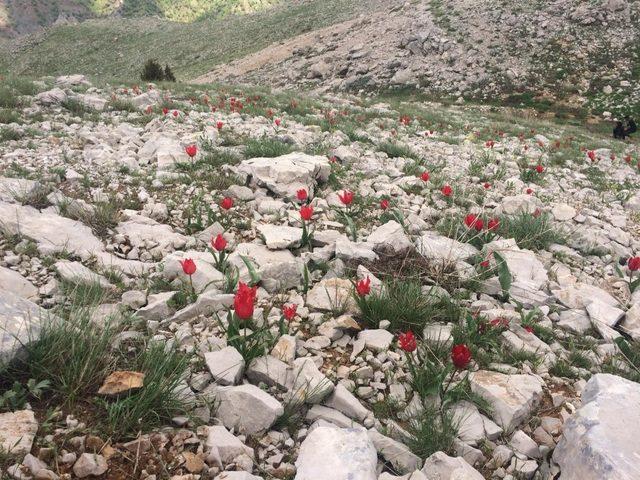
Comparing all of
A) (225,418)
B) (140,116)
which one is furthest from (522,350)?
(140,116)

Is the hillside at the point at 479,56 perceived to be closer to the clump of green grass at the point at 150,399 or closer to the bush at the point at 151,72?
the bush at the point at 151,72

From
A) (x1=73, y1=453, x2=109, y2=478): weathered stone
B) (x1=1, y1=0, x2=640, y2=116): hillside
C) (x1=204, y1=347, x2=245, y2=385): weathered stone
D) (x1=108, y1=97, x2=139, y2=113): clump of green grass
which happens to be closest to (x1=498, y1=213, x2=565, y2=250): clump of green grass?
(x1=204, y1=347, x2=245, y2=385): weathered stone

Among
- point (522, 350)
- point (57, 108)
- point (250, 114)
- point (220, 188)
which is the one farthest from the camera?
point (250, 114)

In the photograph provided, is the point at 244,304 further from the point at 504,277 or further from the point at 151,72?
the point at 151,72

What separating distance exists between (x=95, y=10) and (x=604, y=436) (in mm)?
185256

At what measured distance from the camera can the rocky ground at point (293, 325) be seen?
2205 millimetres

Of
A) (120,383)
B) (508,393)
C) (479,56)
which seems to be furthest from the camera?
(479,56)

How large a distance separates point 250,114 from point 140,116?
2784 millimetres

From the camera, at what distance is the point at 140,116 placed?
9.82m

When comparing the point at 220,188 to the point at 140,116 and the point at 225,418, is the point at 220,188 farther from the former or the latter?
the point at 140,116

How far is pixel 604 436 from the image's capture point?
2.21 m

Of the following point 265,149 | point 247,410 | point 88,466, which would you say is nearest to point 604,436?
point 247,410

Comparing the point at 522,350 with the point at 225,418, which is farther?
the point at 522,350

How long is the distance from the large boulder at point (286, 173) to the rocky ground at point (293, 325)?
0.04 metres
